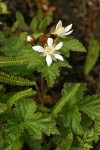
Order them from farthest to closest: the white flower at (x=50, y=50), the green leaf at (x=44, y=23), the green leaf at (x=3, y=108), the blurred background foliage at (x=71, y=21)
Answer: the blurred background foliage at (x=71, y=21)
the green leaf at (x=44, y=23)
the white flower at (x=50, y=50)
the green leaf at (x=3, y=108)

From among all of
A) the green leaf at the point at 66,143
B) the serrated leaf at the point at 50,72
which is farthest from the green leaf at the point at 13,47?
the green leaf at the point at 66,143

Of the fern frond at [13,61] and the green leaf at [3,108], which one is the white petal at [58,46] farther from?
the green leaf at [3,108]

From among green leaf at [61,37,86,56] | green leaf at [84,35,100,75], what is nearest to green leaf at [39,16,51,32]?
green leaf at [84,35,100,75]

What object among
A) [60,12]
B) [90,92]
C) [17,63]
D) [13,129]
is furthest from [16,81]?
[60,12]

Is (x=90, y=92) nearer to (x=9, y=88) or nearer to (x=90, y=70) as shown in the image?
(x=90, y=70)

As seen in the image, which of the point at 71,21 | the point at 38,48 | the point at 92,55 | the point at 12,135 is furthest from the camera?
the point at 71,21

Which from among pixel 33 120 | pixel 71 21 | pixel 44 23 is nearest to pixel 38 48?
pixel 33 120

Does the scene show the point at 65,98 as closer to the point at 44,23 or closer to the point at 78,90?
the point at 78,90
